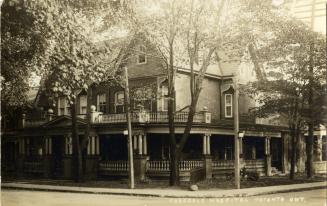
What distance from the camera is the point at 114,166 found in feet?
103

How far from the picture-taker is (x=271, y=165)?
3850 cm

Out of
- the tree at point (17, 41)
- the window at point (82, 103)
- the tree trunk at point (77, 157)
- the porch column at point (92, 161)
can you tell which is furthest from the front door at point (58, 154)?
the tree at point (17, 41)

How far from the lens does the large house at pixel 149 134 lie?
98.8 ft

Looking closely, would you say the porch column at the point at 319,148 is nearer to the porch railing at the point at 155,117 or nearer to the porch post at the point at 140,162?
the porch railing at the point at 155,117

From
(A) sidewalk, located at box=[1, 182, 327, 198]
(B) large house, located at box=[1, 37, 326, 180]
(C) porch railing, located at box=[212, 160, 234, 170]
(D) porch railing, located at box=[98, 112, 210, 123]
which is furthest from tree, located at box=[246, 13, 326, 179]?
(C) porch railing, located at box=[212, 160, 234, 170]

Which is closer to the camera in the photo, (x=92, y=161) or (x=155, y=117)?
(x=155, y=117)

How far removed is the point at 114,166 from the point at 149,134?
124 inches

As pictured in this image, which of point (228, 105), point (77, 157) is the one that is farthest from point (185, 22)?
point (228, 105)

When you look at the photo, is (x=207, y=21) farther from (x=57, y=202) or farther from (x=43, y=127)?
(x=43, y=127)

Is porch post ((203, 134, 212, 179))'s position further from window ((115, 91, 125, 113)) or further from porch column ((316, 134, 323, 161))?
porch column ((316, 134, 323, 161))

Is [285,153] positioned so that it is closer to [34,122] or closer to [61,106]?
[61,106]

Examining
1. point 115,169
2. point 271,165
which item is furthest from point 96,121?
point 271,165

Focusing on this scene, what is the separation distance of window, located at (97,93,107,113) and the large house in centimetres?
7

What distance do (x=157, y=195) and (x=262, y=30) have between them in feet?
31.3
